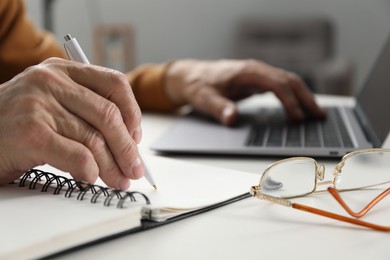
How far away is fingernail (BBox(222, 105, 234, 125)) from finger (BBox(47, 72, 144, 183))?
50 centimetres

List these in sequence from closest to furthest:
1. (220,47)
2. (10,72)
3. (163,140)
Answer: (163,140) → (10,72) → (220,47)

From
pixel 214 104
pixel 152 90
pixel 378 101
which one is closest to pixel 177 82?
pixel 152 90

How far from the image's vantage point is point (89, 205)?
1.77ft

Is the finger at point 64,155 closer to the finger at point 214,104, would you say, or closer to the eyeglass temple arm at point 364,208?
the eyeglass temple arm at point 364,208

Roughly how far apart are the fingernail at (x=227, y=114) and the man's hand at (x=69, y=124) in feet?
1.57

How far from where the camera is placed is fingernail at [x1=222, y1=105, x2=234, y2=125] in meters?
1.11

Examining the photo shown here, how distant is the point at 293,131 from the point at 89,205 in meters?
0.58

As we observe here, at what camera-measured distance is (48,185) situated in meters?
0.60

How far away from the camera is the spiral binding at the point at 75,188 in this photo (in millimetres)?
552

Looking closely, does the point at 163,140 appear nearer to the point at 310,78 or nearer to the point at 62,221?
the point at 62,221

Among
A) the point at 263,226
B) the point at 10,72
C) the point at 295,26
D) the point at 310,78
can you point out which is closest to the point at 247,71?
the point at 10,72

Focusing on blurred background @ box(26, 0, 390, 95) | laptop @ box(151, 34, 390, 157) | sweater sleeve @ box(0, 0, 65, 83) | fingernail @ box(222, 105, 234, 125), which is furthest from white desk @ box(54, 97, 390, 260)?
blurred background @ box(26, 0, 390, 95)

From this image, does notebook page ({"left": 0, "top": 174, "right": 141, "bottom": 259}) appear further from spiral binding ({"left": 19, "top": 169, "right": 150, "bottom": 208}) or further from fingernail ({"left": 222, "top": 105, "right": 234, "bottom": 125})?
fingernail ({"left": 222, "top": 105, "right": 234, "bottom": 125})

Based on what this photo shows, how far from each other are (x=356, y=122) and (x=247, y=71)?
25cm
